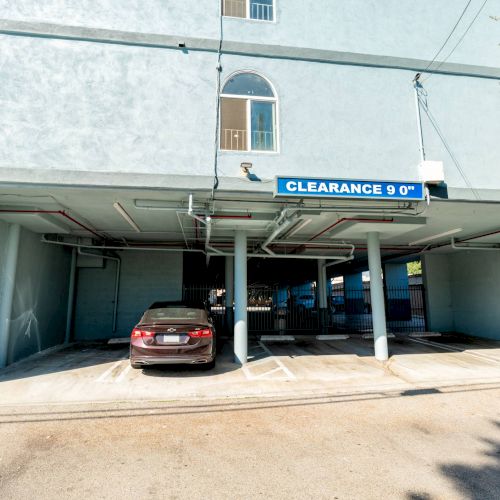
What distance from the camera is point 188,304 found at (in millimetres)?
8078

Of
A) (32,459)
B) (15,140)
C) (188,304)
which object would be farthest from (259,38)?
(32,459)

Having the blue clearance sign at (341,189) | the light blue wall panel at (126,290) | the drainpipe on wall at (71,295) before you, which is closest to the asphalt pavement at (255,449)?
the blue clearance sign at (341,189)

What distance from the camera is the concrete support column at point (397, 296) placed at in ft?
61.8

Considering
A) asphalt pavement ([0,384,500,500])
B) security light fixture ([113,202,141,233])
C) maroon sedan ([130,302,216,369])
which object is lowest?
asphalt pavement ([0,384,500,500])

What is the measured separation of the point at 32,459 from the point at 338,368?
602 centimetres

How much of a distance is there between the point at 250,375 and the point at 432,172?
565 centimetres

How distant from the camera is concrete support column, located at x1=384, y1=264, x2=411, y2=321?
742 inches

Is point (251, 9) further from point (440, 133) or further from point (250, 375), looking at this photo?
point (250, 375)

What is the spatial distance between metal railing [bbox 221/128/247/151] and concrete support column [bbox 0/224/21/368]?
221 inches

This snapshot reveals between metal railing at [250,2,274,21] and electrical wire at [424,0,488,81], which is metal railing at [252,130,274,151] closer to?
metal railing at [250,2,274,21]

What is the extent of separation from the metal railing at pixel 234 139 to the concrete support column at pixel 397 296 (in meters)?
14.7

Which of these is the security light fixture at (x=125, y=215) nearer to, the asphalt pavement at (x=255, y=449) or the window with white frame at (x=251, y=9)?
the asphalt pavement at (x=255, y=449)

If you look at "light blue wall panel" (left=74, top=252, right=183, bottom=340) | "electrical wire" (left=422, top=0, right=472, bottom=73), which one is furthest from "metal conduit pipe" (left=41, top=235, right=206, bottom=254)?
"electrical wire" (left=422, top=0, right=472, bottom=73)

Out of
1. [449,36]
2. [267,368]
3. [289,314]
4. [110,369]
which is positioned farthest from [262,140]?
[289,314]
